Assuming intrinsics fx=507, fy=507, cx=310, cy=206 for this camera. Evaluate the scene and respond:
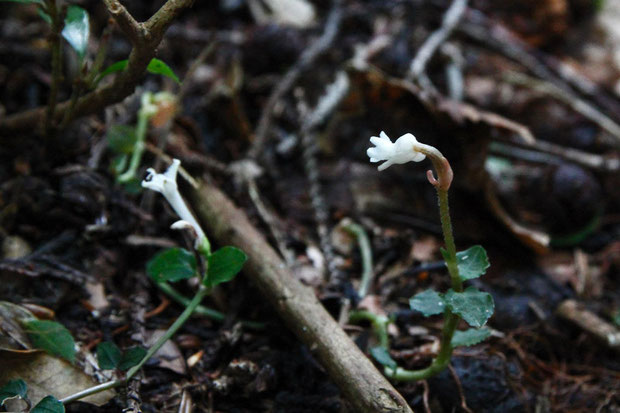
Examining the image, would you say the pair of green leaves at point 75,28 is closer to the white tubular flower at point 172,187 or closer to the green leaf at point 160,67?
the green leaf at point 160,67

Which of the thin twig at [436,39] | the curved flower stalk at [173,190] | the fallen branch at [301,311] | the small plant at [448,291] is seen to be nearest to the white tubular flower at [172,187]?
the curved flower stalk at [173,190]

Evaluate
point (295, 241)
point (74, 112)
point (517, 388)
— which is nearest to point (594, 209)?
point (517, 388)

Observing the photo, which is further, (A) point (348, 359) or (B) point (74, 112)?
(B) point (74, 112)

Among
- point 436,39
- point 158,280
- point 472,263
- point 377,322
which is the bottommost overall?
point 377,322

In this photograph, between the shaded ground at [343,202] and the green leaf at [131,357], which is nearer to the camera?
the green leaf at [131,357]

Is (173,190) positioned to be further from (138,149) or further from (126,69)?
(138,149)

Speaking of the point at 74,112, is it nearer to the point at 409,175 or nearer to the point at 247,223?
the point at 247,223

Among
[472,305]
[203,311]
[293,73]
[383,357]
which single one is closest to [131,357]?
[203,311]
